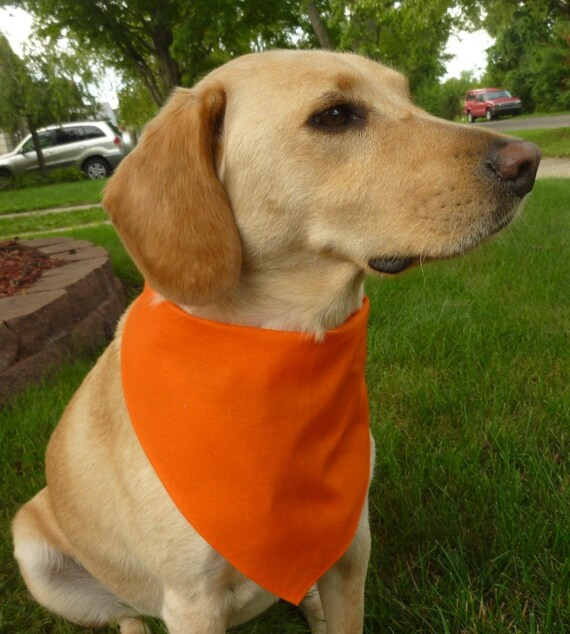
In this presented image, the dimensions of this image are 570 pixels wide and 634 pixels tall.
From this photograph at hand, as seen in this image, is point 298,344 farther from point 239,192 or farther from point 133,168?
point 133,168

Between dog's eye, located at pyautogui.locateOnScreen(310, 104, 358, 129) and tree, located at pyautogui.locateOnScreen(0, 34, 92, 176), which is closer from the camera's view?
dog's eye, located at pyautogui.locateOnScreen(310, 104, 358, 129)

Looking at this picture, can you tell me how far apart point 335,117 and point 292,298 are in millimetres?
519

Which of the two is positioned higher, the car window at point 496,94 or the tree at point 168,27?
the tree at point 168,27

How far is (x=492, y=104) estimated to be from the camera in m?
35.2

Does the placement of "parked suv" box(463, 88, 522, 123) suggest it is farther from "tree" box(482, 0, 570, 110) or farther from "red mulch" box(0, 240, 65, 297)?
"red mulch" box(0, 240, 65, 297)

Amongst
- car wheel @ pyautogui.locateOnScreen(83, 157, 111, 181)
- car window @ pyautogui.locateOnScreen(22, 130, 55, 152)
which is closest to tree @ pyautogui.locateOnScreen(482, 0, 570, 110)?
car wheel @ pyautogui.locateOnScreen(83, 157, 111, 181)

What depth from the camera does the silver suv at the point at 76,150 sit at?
2252 centimetres

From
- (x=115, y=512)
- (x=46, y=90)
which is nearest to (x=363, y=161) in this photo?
(x=115, y=512)

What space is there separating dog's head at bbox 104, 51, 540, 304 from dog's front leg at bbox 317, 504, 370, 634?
925mm

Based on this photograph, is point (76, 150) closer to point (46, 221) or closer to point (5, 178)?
point (5, 178)

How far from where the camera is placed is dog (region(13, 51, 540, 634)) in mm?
1551

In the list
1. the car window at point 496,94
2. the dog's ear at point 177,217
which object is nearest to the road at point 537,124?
the car window at point 496,94

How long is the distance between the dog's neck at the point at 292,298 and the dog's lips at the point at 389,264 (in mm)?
74

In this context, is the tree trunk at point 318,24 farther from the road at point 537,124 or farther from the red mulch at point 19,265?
the red mulch at point 19,265
